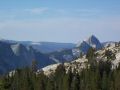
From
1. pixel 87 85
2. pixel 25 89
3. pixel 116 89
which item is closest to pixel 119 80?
pixel 116 89

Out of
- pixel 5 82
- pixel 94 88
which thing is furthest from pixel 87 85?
pixel 5 82

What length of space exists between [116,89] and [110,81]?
14069 mm

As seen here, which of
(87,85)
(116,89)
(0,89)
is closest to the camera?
(0,89)

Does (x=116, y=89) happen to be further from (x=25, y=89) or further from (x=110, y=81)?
(x=25, y=89)

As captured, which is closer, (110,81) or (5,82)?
(5,82)

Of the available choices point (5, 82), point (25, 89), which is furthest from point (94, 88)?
point (5, 82)

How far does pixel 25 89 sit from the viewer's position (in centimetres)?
19962

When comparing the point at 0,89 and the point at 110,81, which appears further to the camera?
the point at 110,81

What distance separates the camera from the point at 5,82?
109562 mm

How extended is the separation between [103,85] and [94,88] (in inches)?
410

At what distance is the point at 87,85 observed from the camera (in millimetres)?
198500

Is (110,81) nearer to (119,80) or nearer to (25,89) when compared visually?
(119,80)

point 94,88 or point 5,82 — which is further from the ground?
point 5,82

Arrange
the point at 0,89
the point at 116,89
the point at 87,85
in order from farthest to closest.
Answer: the point at 87,85 < the point at 116,89 < the point at 0,89
